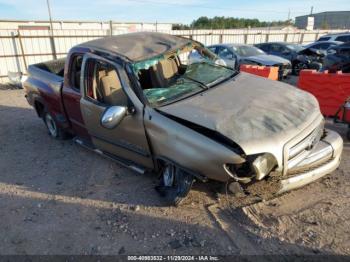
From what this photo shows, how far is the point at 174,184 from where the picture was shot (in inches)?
148

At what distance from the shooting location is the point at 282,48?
1475 centimetres

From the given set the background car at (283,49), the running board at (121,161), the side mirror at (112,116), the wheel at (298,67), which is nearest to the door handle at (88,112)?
the running board at (121,161)

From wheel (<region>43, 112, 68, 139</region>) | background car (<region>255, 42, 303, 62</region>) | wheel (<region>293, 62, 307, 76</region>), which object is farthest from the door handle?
background car (<region>255, 42, 303, 62</region>)

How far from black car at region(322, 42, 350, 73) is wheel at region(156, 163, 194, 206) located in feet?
21.5

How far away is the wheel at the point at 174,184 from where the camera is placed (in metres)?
3.53

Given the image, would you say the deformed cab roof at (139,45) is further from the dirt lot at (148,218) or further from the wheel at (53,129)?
the wheel at (53,129)

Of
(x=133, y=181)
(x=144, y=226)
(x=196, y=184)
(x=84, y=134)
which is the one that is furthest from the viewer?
(x=84, y=134)

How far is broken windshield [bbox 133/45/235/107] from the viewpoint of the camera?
397 cm

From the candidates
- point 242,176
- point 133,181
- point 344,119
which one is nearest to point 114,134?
point 133,181

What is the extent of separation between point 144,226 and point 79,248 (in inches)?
27.4

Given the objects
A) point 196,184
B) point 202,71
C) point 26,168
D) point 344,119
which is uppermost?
point 202,71

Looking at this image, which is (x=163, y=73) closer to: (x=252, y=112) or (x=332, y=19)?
(x=252, y=112)

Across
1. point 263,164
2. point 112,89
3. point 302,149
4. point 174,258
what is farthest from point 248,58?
point 174,258

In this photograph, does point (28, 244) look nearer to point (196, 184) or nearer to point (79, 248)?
point (79, 248)
